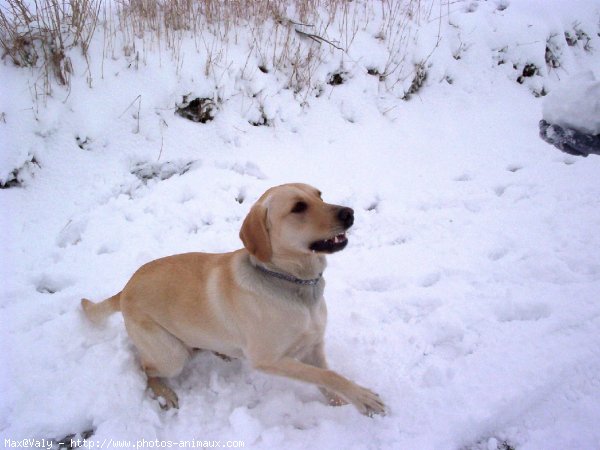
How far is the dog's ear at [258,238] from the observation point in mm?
2080

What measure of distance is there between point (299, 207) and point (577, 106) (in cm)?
148

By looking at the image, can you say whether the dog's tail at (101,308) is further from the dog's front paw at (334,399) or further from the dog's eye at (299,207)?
the dog's front paw at (334,399)

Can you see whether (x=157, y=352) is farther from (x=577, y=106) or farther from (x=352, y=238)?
(x=577, y=106)

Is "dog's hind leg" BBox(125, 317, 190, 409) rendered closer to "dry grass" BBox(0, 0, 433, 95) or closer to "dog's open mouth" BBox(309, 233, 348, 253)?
"dog's open mouth" BBox(309, 233, 348, 253)

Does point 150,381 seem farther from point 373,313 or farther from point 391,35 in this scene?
point 391,35

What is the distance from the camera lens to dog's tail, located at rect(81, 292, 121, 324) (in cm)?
256

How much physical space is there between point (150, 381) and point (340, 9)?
589cm

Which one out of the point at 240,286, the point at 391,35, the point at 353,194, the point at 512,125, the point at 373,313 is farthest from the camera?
the point at 391,35

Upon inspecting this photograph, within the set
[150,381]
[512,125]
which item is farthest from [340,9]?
[150,381]

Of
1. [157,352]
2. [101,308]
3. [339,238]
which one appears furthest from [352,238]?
[101,308]

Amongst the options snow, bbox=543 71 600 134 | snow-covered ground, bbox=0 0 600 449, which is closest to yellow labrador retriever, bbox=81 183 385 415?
snow-covered ground, bbox=0 0 600 449

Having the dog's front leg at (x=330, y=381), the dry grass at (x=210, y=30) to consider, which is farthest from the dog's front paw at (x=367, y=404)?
the dry grass at (x=210, y=30)

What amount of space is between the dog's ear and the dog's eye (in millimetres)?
178

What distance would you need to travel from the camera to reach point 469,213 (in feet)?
12.7
